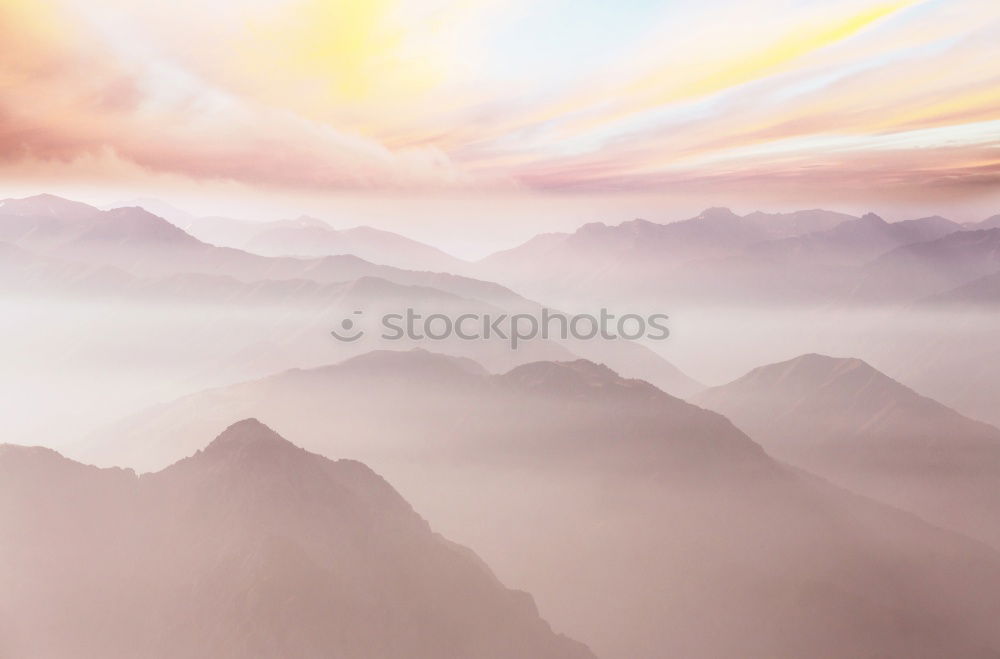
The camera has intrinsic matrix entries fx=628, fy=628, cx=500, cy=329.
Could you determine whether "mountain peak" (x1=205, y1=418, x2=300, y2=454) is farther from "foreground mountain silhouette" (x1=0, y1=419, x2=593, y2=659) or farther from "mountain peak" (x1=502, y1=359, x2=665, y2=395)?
"mountain peak" (x1=502, y1=359, x2=665, y2=395)

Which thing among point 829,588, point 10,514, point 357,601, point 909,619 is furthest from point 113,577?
point 909,619

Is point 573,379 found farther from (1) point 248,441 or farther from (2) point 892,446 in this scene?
(2) point 892,446

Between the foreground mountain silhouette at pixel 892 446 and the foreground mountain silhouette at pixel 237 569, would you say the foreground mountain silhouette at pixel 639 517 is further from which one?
the foreground mountain silhouette at pixel 237 569

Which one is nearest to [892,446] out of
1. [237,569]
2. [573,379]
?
[573,379]

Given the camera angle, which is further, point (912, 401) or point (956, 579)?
point (912, 401)

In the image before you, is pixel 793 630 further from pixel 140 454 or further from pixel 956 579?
pixel 140 454

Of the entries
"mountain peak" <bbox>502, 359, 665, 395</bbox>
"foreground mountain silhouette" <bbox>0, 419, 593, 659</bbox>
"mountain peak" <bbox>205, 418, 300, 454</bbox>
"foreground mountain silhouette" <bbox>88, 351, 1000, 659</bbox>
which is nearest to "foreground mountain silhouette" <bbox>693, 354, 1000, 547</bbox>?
"foreground mountain silhouette" <bbox>88, 351, 1000, 659</bbox>

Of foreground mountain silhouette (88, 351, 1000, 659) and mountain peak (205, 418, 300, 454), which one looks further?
foreground mountain silhouette (88, 351, 1000, 659)
